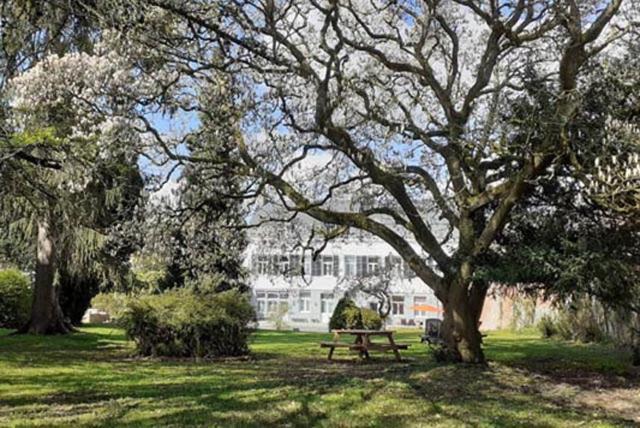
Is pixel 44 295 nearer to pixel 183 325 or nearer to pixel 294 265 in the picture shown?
pixel 183 325

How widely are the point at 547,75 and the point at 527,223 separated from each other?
2.60 meters

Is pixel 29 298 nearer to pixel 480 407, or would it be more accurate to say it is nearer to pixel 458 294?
pixel 458 294

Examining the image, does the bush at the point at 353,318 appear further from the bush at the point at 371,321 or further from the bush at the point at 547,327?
the bush at the point at 547,327

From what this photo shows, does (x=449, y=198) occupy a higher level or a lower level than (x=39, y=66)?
lower

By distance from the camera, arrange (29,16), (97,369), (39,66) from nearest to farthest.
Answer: (29,16)
(39,66)
(97,369)

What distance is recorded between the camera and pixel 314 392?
8.87 m

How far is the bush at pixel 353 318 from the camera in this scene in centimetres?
2350

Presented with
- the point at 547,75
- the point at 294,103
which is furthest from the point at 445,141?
the point at 294,103

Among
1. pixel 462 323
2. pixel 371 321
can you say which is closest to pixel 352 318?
pixel 371 321

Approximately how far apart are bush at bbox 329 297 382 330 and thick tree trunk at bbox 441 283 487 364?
11.5 metres

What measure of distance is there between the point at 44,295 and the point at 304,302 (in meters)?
26.6

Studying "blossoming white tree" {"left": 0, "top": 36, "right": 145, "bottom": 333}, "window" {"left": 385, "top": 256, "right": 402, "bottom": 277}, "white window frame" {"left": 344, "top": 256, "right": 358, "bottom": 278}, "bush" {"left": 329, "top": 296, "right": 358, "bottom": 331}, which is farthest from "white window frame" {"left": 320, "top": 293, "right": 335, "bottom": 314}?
"blossoming white tree" {"left": 0, "top": 36, "right": 145, "bottom": 333}

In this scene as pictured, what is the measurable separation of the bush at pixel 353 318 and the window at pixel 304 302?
2245 centimetres

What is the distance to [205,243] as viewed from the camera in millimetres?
15602
